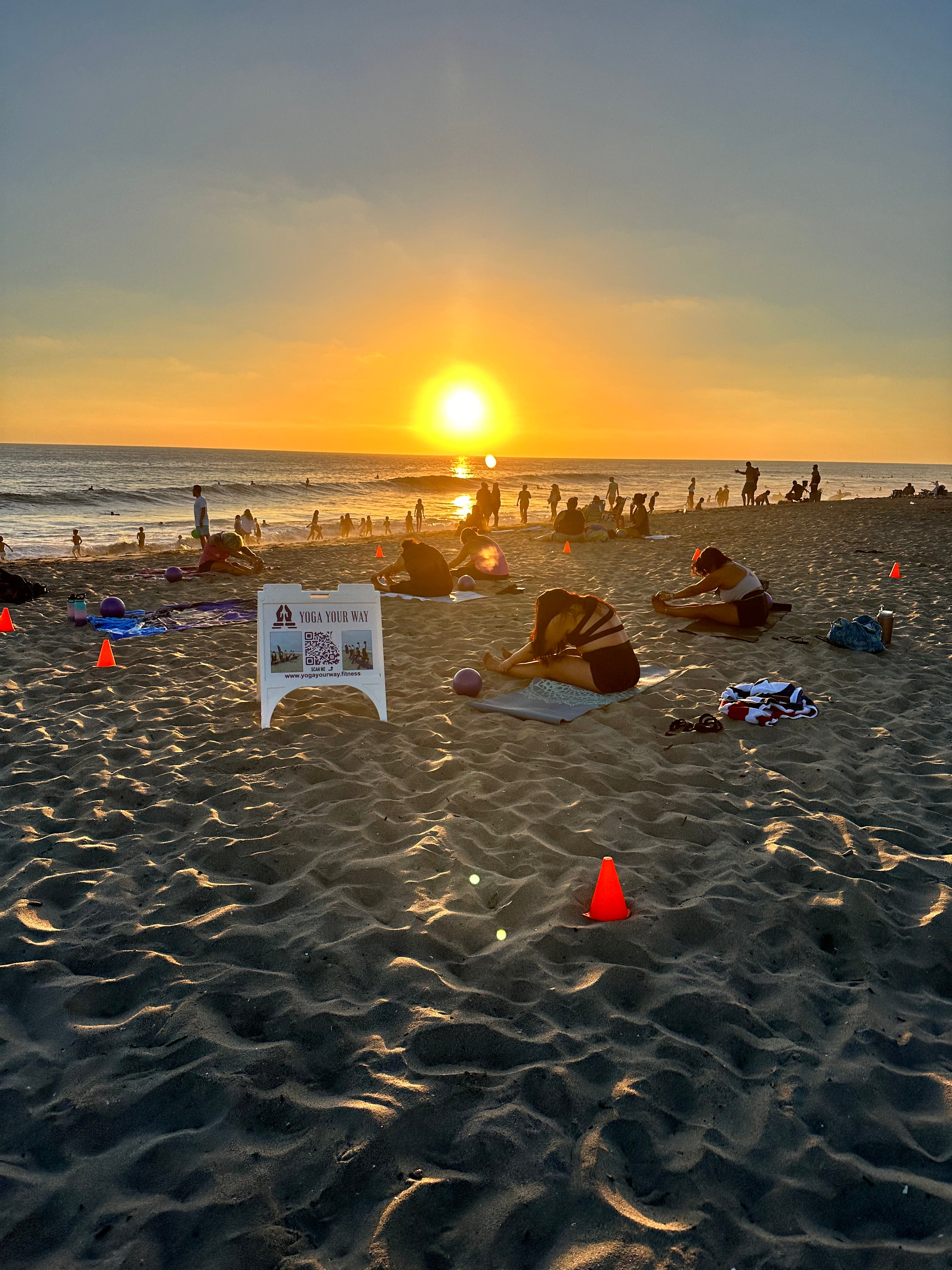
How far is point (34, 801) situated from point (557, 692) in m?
4.15

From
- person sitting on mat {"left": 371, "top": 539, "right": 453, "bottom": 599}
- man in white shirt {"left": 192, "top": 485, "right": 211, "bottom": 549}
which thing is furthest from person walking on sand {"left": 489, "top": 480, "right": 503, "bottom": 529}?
person sitting on mat {"left": 371, "top": 539, "right": 453, "bottom": 599}

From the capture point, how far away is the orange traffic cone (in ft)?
11.1

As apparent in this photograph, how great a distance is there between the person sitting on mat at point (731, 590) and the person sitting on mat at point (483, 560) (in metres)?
4.29

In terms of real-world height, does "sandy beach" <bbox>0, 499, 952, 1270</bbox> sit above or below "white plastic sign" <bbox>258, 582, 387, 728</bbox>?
below

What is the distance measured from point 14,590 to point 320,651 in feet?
26.1

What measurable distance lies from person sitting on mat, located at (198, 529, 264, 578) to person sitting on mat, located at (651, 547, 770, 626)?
28.9 ft

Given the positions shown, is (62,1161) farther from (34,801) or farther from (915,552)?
(915,552)

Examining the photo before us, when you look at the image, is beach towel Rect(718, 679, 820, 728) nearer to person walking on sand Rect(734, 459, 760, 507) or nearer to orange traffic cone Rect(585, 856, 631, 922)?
orange traffic cone Rect(585, 856, 631, 922)

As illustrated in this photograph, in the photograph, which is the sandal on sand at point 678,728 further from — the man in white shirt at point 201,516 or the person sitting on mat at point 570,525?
the person sitting on mat at point 570,525

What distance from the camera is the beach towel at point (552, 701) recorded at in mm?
6078

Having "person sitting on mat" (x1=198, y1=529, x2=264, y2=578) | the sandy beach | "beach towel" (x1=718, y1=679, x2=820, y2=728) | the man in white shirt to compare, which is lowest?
the sandy beach

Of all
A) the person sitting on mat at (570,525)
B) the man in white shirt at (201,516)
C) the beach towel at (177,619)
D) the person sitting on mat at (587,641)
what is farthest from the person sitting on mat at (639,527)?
the person sitting on mat at (587,641)

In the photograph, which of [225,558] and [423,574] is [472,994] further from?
[225,558]

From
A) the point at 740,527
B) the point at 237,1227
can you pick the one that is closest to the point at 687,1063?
the point at 237,1227
